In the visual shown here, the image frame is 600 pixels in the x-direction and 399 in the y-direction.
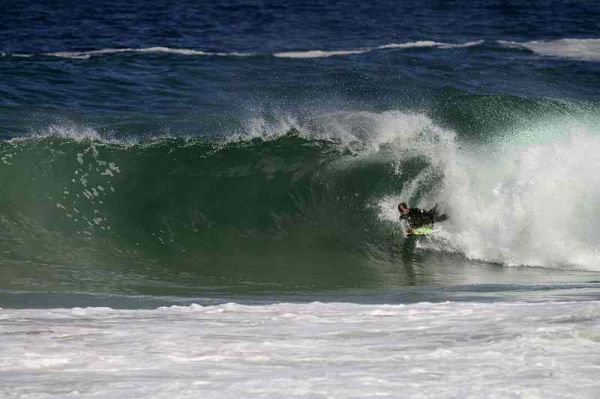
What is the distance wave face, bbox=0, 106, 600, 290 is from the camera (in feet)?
43.7

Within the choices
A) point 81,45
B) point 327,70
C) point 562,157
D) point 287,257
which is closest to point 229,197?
point 287,257

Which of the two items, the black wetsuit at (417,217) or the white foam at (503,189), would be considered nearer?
the black wetsuit at (417,217)

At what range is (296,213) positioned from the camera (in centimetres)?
1520

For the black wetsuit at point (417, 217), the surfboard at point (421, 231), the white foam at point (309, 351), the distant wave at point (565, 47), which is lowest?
the distant wave at point (565, 47)

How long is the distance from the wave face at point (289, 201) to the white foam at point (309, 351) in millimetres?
3923

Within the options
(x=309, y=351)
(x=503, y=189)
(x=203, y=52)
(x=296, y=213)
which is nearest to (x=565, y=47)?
(x=203, y=52)

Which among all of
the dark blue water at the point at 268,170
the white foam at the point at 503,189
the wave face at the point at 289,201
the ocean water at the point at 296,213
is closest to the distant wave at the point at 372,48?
the ocean water at the point at 296,213

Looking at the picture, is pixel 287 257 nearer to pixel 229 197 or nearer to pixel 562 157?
pixel 229 197

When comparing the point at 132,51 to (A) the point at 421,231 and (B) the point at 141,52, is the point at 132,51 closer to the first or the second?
(B) the point at 141,52

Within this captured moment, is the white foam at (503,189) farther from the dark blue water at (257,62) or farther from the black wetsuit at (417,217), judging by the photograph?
the dark blue water at (257,62)

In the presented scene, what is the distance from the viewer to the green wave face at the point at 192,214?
12664 mm

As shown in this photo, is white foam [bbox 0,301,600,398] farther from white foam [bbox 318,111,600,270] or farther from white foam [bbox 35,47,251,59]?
white foam [bbox 35,47,251,59]

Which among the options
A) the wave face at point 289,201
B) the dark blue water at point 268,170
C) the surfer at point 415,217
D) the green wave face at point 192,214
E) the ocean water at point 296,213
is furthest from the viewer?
the surfer at point 415,217

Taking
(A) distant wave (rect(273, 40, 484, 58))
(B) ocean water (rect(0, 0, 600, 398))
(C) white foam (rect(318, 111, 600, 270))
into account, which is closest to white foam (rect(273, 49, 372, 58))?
(A) distant wave (rect(273, 40, 484, 58))
